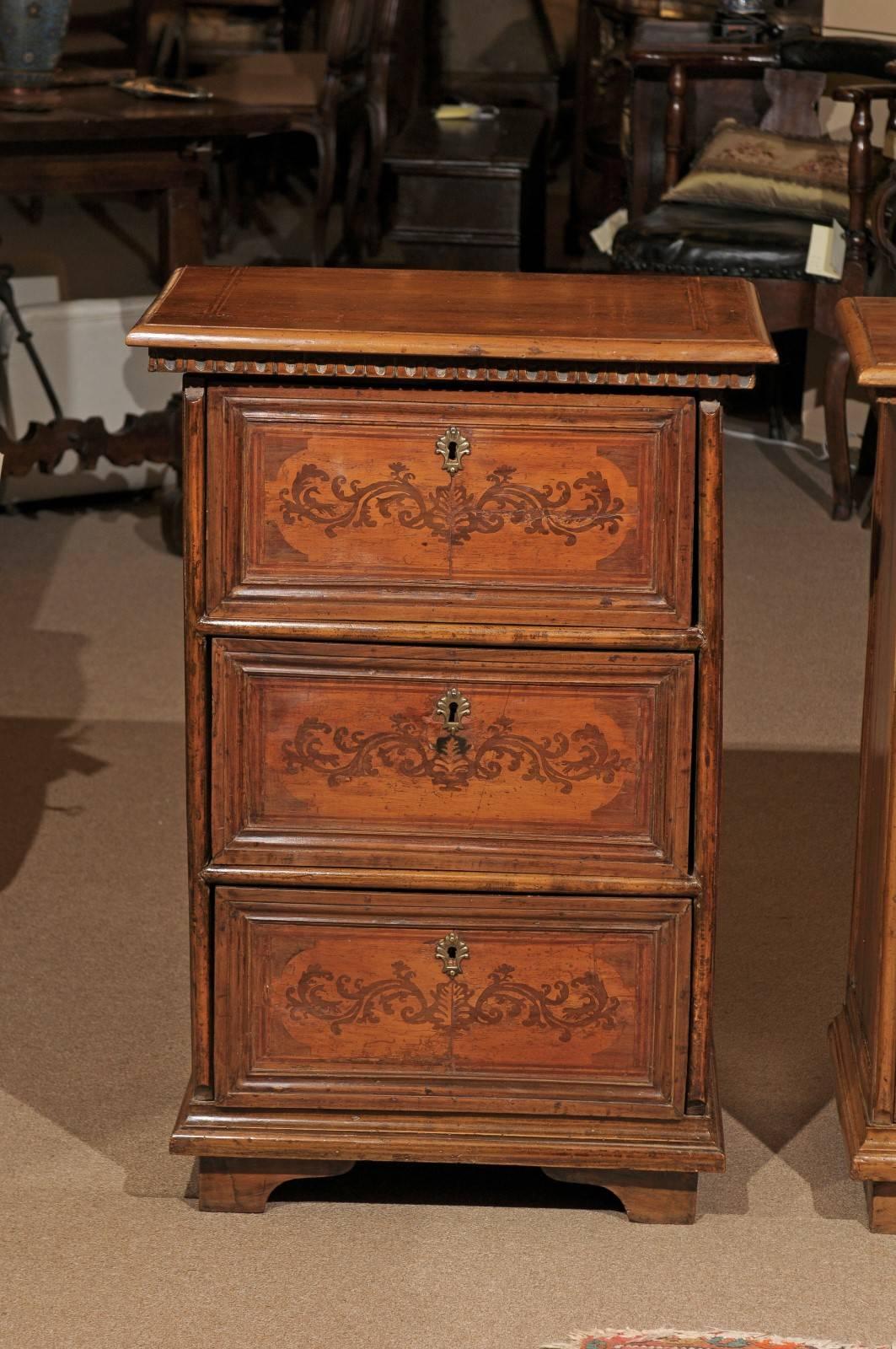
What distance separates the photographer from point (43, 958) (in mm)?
2895

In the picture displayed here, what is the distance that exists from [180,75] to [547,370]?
23.0 feet

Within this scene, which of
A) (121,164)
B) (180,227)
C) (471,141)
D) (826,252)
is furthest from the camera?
(471,141)

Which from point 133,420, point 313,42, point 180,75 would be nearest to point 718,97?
point 133,420

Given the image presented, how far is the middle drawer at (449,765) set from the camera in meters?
2.11

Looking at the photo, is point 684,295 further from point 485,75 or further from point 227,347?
point 485,75

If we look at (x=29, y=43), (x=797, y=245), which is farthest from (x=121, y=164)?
(x=797, y=245)

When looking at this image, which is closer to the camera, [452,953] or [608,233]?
[452,953]

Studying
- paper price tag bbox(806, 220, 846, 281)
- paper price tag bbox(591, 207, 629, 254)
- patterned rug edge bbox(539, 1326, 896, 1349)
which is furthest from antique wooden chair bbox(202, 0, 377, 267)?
patterned rug edge bbox(539, 1326, 896, 1349)

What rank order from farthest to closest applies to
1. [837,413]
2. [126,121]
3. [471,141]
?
[471,141]
[837,413]
[126,121]

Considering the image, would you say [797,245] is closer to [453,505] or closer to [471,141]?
[471,141]

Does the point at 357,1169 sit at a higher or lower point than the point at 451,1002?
lower

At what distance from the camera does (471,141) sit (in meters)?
6.32

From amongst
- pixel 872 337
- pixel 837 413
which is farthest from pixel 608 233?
pixel 872 337

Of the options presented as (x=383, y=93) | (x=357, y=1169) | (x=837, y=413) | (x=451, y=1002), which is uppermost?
(x=383, y=93)
